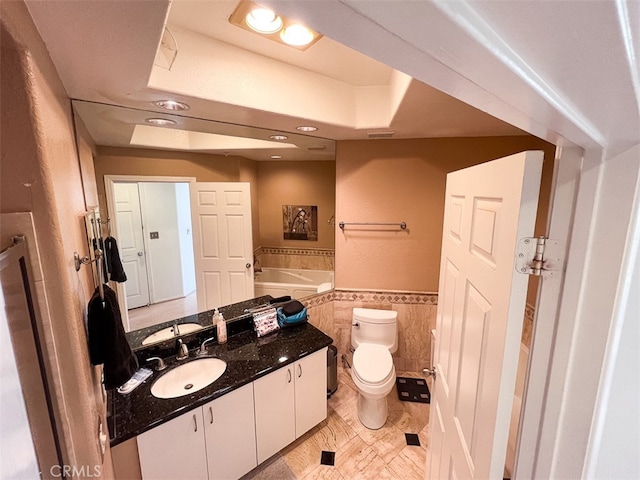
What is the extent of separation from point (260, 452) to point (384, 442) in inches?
35.4

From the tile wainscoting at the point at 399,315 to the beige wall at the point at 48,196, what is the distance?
1824 millimetres

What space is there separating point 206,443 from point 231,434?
14 cm

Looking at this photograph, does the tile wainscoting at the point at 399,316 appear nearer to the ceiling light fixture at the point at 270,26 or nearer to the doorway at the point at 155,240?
the doorway at the point at 155,240

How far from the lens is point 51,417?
694mm

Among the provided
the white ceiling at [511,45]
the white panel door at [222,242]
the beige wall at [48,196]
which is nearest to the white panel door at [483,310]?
the white ceiling at [511,45]

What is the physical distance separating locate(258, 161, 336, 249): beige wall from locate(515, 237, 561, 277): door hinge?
1.94 meters

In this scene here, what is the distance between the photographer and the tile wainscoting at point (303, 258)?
2647mm

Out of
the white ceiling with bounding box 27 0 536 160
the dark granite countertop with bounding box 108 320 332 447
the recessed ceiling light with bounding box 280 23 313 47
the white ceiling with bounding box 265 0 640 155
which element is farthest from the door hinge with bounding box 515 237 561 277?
the dark granite countertop with bounding box 108 320 332 447

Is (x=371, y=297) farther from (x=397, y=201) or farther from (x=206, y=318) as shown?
(x=206, y=318)

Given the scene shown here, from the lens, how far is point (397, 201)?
94.3 inches

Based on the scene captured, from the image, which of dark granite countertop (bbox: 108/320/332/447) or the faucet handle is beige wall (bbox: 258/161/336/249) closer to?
Answer: dark granite countertop (bbox: 108/320/332/447)

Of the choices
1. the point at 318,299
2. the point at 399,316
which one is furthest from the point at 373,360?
the point at 318,299

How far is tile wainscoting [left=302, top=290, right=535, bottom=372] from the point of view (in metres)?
2.54

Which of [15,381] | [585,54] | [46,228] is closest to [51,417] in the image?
[15,381]
